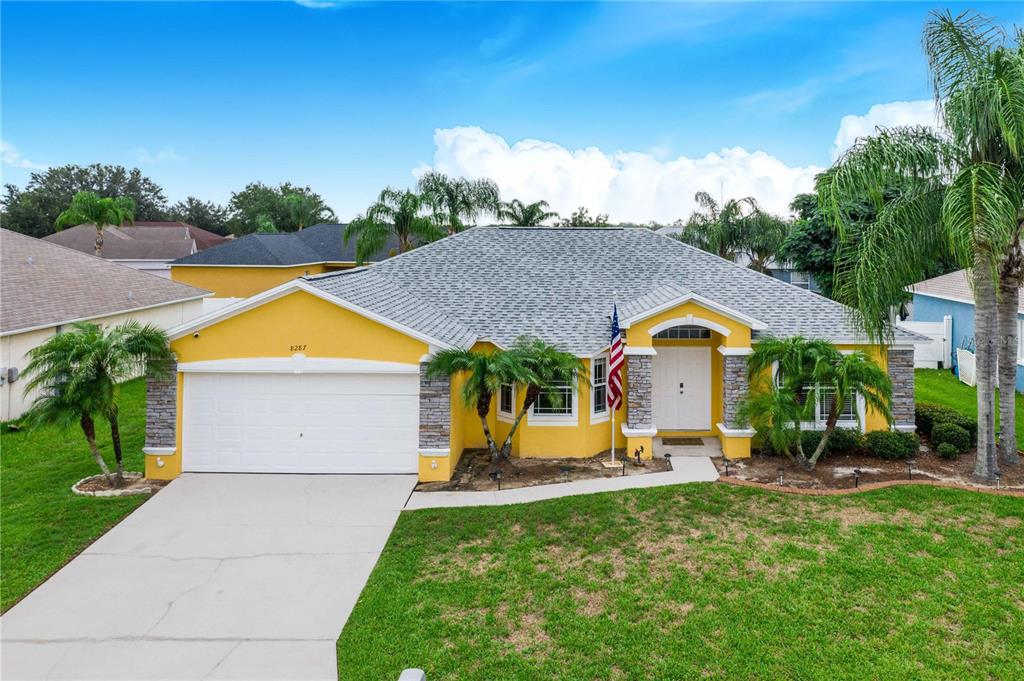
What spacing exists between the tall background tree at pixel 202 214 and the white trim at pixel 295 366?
75050mm

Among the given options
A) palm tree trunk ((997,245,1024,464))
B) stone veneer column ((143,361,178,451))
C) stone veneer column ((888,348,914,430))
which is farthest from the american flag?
stone veneer column ((143,361,178,451))

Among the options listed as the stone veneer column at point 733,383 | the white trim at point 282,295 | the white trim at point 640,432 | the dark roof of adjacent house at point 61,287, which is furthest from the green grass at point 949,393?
the dark roof of adjacent house at point 61,287

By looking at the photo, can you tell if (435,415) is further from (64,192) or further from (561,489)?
(64,192)

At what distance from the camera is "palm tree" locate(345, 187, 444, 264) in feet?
81.8

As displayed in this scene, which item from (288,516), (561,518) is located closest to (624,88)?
(561,518)

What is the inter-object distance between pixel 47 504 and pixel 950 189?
17.8 meters

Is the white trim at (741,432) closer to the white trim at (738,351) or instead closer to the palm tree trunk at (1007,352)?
the white trim at (738,351)

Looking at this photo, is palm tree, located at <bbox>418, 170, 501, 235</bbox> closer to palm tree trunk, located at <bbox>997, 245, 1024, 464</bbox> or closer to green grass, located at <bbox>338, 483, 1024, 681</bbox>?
green grass, located at <bbox>338, 483, 1024, 681</bbox>

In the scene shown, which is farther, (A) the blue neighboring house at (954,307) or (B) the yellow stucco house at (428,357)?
(A) the blue neighboring house at (954,307)

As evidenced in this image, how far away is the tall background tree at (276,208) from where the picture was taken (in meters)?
65.6

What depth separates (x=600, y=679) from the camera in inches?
226

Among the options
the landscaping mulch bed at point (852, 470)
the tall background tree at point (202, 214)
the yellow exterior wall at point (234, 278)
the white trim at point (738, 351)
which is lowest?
the landscaping mulch bed at point (852, 470)

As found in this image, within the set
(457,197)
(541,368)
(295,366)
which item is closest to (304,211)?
(457,197)

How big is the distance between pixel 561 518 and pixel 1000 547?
6724 mm
